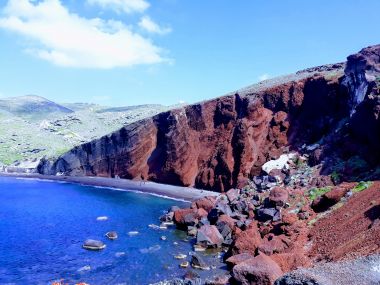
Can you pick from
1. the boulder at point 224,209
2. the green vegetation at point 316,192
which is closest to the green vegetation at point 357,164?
the green vegetation at point 316,192

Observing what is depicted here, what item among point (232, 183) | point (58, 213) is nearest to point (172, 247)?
point (58, 213)

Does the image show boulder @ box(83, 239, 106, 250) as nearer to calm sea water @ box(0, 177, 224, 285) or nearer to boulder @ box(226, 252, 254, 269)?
calm sea water @ box(0, 177, 224, 285)

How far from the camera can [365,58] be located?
236 feet

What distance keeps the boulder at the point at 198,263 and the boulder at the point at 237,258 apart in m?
2.19

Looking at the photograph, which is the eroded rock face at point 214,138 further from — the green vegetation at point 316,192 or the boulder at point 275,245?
the boulder at point 275,245

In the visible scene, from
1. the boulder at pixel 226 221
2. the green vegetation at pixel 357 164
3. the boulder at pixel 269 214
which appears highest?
the green vegetation at pixel 357 164

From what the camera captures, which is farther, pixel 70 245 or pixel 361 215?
pixel 70 245

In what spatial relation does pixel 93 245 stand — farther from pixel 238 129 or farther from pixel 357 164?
pixel 238 129

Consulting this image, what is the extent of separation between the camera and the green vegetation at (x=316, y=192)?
5250cm

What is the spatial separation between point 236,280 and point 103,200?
60116 millimetres

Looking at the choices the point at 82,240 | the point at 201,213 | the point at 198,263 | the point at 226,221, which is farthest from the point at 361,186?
the point at 82,240

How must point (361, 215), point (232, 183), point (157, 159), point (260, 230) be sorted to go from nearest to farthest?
1. point (361, 215)
2. point (260, 230)
3. point (232, 183)
4. point (157, 159)

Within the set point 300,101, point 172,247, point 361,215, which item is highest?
point 300,101

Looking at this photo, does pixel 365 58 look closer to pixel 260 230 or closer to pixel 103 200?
pixel 260 230
